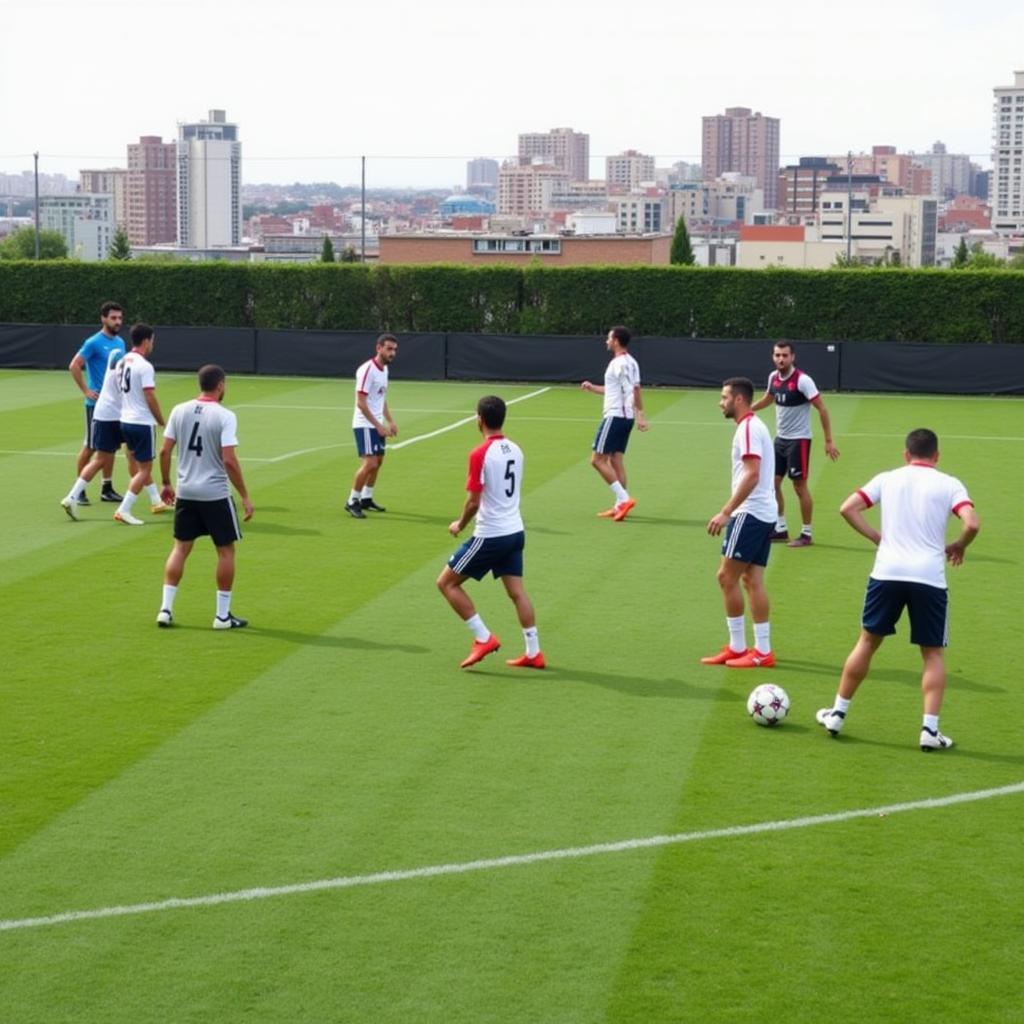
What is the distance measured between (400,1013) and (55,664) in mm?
6059

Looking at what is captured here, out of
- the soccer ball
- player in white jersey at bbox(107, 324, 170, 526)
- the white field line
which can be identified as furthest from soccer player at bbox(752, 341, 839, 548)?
the white field line

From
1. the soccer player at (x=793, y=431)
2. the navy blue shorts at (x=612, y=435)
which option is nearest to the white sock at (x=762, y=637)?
the soccer player at (x=793, y=431)

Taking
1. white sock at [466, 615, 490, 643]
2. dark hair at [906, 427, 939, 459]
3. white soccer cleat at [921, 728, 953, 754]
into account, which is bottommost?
white soccer cleat at [921, 728, 953, 754]

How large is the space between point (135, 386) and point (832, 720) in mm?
10039

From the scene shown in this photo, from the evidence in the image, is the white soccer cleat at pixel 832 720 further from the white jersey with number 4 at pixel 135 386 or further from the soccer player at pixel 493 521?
the white jersey with number 4 at pixel 135 386

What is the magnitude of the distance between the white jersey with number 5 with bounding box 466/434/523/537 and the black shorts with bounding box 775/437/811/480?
6293 millimetres

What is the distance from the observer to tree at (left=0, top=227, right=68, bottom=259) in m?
130

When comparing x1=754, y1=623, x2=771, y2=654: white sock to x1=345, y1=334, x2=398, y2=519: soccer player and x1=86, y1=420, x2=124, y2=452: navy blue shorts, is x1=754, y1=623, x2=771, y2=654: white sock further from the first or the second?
x1=86, y1=420, x2=124, y2=452: navy blue shorts

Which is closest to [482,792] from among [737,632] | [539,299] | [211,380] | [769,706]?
[769,706]

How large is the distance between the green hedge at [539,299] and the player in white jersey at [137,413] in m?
→ 24.3

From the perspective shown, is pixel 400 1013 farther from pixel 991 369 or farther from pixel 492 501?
pixel 991 369

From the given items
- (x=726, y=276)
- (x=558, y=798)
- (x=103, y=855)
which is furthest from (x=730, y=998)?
(x=726, y=276)

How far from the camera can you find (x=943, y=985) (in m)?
7.07

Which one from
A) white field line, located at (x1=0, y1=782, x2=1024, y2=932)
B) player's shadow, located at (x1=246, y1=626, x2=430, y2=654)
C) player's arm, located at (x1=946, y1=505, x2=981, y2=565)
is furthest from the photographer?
player's shadow, located at (x1=246, y1=626, x2=430, y2=654)
